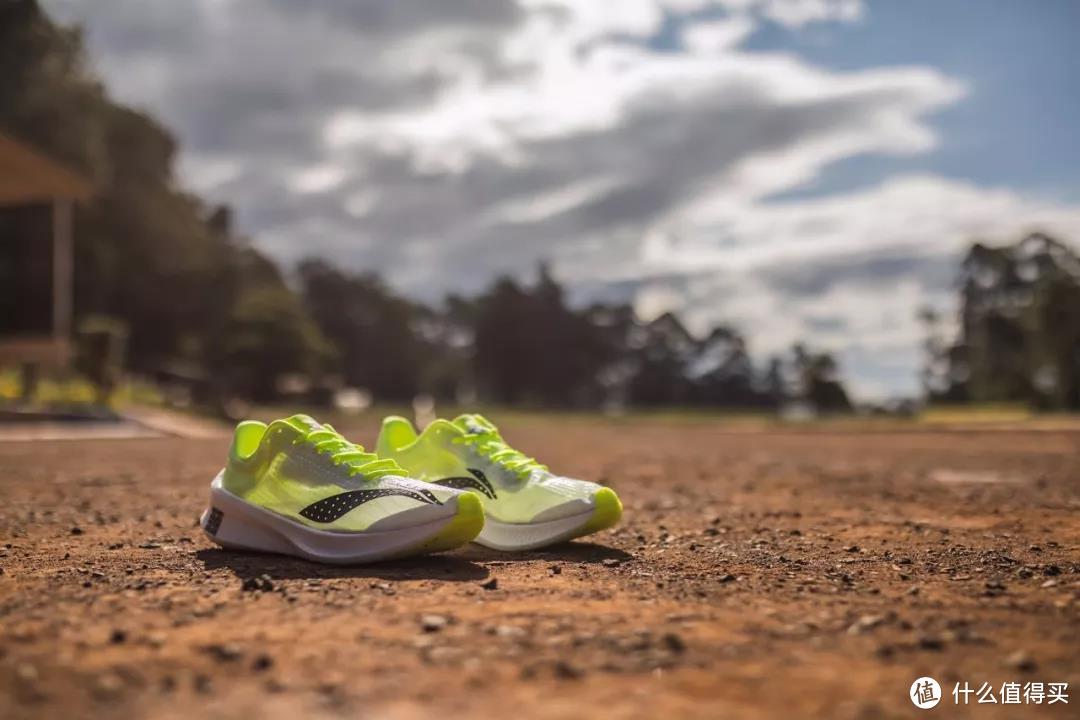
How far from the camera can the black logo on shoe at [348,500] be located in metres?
3.10

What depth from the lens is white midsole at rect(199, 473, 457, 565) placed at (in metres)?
3.04

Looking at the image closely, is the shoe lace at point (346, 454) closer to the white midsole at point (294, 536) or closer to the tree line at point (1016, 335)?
the white midsole at point (294, 536)

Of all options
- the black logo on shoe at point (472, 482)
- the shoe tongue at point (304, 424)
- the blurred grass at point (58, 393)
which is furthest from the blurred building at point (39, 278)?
the black logo on shoe at point (472, 482)

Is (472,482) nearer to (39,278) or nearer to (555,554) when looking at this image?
(555,554)

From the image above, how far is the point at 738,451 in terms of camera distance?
12398 mm

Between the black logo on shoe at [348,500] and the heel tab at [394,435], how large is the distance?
66cm

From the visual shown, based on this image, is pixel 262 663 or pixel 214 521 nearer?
pixel 262 663

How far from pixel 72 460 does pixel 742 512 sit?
7129 millimetres

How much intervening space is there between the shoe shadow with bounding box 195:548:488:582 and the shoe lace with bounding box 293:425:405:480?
308mm

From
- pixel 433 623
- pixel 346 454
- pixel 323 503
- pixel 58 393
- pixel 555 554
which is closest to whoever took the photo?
pixel 433 623

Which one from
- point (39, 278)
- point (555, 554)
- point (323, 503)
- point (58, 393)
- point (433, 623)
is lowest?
point (58, 393)

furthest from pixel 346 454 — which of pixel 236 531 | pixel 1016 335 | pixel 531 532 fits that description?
pixel 1016 335

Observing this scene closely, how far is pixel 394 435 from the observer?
388 cm

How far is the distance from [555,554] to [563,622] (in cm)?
119
